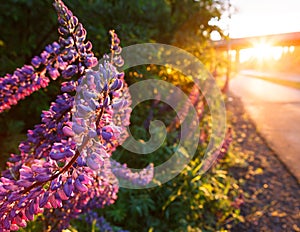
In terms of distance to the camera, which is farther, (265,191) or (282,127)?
(282,127)

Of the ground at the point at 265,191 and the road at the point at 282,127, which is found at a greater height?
the ground at the point at 265,191

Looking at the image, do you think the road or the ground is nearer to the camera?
the ground

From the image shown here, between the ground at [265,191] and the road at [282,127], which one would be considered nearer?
the ground at [265,191]

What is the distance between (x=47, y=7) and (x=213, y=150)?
2.92 metres

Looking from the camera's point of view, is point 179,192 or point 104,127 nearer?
point 104,127

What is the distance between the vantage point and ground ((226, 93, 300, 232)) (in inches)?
158

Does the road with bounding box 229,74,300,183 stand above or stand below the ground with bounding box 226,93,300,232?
below

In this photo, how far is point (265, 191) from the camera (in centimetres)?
483

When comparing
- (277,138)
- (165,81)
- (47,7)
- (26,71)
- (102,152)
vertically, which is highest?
(47,7)

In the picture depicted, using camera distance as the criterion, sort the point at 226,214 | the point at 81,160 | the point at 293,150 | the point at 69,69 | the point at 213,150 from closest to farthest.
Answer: the point at 81,160, the point at 69,69, the point at 226,214, the point at 213,150, the point at 293,150

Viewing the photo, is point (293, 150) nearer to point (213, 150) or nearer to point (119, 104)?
point (213, 150)

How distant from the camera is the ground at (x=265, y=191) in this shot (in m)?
4.02

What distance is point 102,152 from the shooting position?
81 cm

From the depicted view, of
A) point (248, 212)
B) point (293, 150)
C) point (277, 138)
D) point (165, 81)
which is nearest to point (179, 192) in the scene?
point (248, 212)
